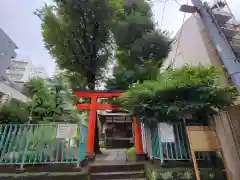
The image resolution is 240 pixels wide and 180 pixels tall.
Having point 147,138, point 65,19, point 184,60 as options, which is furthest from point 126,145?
point 65,19

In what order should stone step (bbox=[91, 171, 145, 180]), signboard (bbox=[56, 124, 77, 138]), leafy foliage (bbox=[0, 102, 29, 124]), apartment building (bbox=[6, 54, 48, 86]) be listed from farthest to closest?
apartment building (bbox=[6, 54, 48, 86]) → leafy foliage (bbox=[0, 102, 29, 124]) → stone step (bbox=[91, 171, 145, 180]) → signboard (bbox=[56, 124, 77, 138])

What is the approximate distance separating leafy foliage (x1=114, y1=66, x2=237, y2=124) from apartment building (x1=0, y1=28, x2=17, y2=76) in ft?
72.6

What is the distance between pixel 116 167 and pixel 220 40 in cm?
650

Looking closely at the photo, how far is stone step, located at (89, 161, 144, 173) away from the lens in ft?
17.4

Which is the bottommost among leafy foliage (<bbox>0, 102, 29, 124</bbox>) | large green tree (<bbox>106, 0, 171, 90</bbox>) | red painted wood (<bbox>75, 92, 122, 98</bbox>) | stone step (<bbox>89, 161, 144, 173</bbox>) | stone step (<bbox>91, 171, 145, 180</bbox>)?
stone step (<bbox>91, 171, 145, 180</bbox>)

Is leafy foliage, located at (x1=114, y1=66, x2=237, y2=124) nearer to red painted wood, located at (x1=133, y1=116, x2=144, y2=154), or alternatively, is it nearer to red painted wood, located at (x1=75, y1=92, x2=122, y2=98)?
red painted wood, located at (x1=133, y1=116, x2=144, y2=154)

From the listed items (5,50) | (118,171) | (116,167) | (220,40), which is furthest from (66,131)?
(5,50)

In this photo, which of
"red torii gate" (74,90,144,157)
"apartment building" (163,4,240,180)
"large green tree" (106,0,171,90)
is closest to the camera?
"apartment building" (163,4,240,180)

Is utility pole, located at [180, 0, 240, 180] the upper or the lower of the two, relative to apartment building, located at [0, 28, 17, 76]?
lower

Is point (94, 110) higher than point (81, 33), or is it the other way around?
point (81, 33)

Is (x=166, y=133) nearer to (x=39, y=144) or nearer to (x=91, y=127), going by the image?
(x=91, y=127)

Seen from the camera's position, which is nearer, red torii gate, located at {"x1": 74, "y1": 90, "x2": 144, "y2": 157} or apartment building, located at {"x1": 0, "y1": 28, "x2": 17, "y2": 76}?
red torii gate, located at {"x1": 74, "y1": 90, "x2": 144, "y2": 157}

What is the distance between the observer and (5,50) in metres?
21.5

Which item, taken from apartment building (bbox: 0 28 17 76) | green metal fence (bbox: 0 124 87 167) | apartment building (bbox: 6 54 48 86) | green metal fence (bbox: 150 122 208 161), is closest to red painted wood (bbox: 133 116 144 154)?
green metal fence (bbox: 150 122 208 161)
